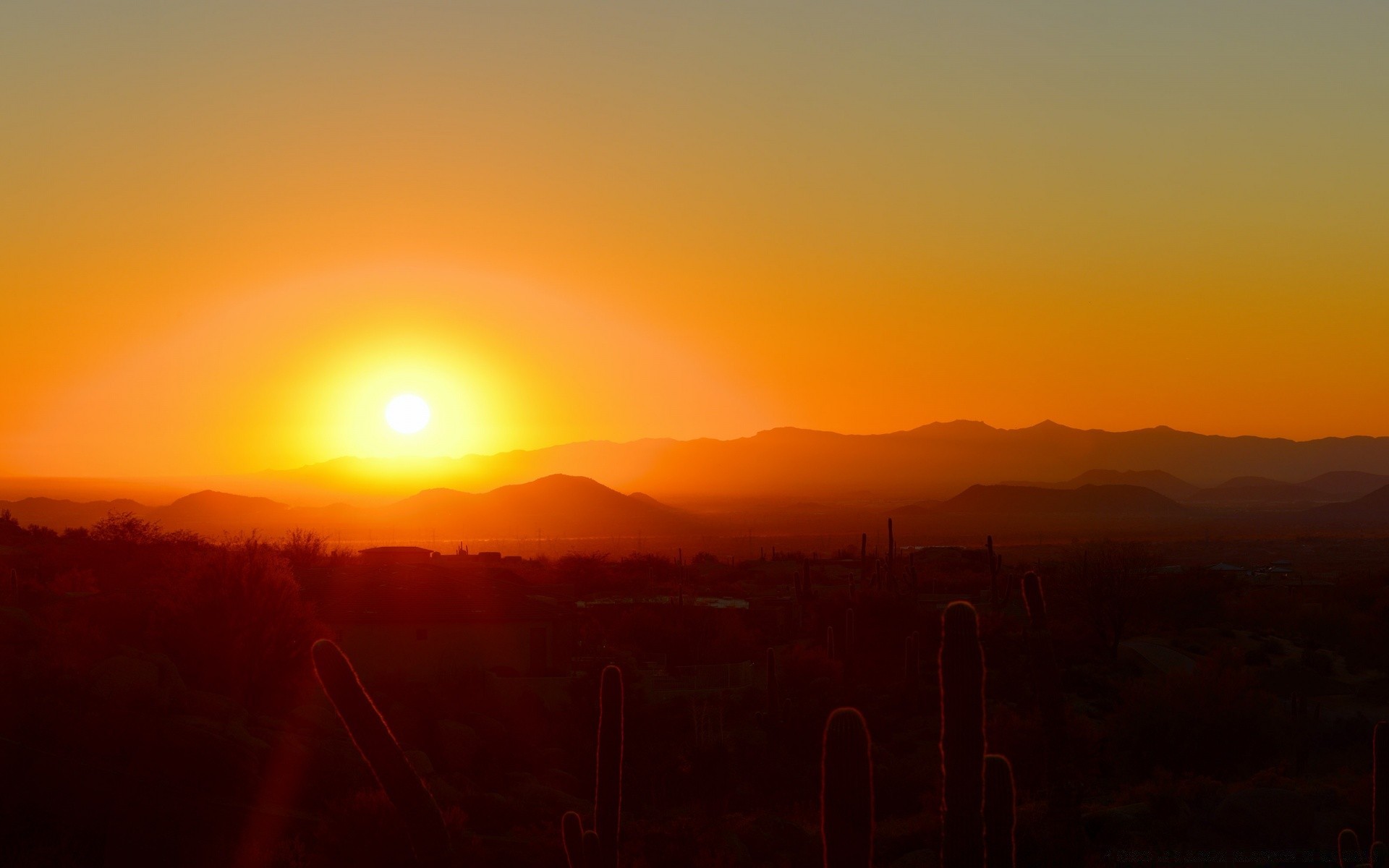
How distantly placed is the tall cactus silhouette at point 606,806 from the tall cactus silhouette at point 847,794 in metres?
4.00

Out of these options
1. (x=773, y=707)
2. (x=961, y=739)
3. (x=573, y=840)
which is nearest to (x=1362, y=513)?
(x=773, y=707)

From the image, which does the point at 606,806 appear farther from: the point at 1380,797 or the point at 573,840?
the point at 1380,797

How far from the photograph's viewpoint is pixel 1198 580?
59.9 meters

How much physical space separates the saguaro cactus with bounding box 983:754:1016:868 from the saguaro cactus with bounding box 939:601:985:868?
794mm

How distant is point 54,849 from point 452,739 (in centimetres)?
1136

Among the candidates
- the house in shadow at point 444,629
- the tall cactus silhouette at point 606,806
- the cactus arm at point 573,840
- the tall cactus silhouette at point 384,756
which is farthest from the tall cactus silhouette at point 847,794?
the house in shadow at point 444,629

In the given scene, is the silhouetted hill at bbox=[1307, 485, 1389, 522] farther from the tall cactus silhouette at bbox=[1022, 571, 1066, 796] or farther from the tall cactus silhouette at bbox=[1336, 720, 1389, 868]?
the tall cactus silhouette at bbox=[1336, 720, 1389, 868]

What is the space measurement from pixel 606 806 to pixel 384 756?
3.42 m

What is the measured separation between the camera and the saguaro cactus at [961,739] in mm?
9062

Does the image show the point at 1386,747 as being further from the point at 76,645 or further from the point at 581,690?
the point at 76,645

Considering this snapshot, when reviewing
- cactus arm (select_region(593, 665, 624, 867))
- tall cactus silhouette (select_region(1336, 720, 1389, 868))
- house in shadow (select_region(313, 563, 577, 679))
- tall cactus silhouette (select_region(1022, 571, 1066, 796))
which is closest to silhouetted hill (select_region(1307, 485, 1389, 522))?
house in shadow (select_region(313, 563, 577, 679))

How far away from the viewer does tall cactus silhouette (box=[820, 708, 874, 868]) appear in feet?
29.6

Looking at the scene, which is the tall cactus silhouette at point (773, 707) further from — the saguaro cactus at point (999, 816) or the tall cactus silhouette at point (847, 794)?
the tall cactus silhouette at point (847, 794)

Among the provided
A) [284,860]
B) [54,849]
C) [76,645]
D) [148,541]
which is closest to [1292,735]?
[284,860]
